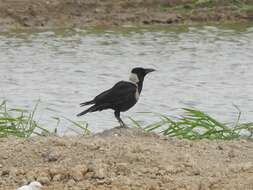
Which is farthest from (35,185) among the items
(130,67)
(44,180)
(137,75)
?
(130,67)

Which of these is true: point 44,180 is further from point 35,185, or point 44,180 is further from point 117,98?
point 117,98

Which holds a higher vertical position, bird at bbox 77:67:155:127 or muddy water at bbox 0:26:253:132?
bird at bbox 77:67:155:127

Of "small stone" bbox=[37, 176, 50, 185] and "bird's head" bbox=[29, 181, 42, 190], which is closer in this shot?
"bird's head" bbox=[29, 181, 42, 190]

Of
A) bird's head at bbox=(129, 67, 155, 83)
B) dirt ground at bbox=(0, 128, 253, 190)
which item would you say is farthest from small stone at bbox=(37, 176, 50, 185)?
bird's head at bbox=(129, 67, 155, 83)

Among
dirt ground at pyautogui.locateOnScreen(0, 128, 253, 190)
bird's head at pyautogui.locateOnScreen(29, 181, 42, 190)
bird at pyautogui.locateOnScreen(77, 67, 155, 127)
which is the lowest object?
bird at pyautogui.locateOnScreen(77, 67, 155, 127)

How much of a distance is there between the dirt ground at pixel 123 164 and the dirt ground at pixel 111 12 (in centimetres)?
1155

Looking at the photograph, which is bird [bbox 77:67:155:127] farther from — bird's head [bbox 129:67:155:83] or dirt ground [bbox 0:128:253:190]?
dirt ground [bbox 0:128:253:190]

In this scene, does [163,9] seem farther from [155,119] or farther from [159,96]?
[155,119]

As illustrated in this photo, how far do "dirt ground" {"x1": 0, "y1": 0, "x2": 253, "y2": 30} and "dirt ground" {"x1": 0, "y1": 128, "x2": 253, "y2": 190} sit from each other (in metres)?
11.5

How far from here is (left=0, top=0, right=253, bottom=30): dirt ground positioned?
66.0 ft

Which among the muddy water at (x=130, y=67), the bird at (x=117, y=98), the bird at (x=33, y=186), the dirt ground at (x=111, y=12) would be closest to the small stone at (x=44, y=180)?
the bird at (x=33, y=186)

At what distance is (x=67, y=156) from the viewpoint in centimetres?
792

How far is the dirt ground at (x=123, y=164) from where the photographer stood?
23.9 feet

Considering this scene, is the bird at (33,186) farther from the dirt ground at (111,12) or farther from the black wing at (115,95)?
the dirt ground at (111,12)
